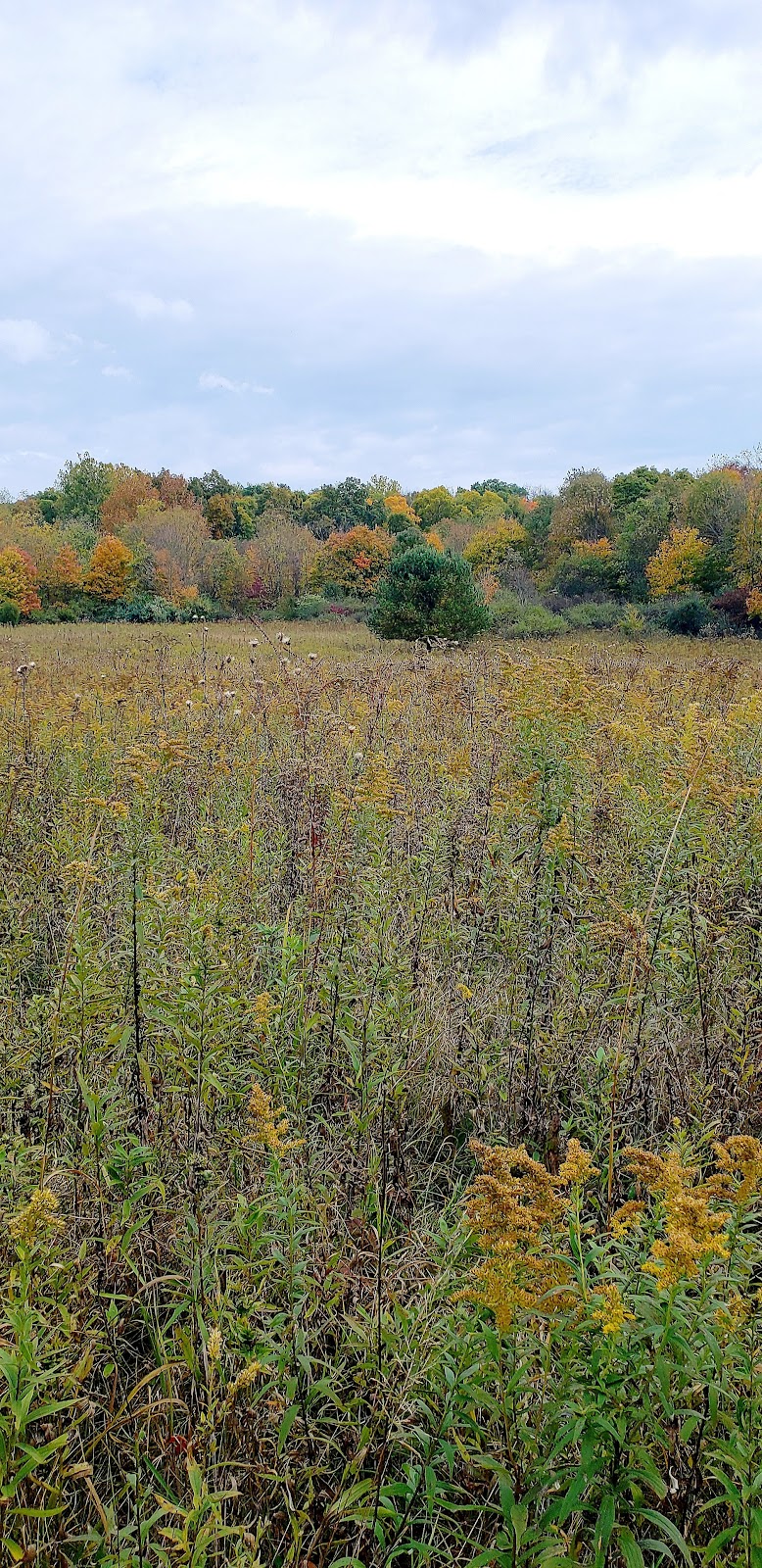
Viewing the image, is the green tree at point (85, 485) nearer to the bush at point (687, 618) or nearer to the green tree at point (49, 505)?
the green tree at point (49, 505)

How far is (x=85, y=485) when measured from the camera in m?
74.4

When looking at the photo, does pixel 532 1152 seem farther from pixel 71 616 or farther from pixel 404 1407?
pixel 71 616

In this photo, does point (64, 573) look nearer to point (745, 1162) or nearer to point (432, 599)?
point (432, 599)

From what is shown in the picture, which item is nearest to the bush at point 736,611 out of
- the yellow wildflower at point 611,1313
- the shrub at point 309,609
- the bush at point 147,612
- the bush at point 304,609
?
the bush at point 304,609

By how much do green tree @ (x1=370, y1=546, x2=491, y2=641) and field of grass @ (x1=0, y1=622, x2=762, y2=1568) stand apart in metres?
17.9

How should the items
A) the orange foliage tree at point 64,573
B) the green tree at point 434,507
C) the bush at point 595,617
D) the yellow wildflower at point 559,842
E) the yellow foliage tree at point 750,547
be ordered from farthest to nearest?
1. the green tree at point 434,507
2. the orange foliage tree at point 64,573
3. the yellow foliage tree at point 750,547
4. the bush at point 595,617
5. the yellow wildflower at point 559,842

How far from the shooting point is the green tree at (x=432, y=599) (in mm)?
23094

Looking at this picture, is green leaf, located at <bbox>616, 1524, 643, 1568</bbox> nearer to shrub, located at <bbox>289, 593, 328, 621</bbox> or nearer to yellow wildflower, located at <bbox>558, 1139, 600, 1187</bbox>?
yellow wildflower, located at <bbox>558, 1139, 600, 1187</bbox>

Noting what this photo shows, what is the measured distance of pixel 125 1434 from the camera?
1.89 m

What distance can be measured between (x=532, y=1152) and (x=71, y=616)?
40139 mm

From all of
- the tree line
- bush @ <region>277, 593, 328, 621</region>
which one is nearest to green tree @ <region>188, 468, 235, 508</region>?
the tree line

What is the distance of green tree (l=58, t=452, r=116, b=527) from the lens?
7381 cm

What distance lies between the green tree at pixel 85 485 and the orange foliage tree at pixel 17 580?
36674 mm

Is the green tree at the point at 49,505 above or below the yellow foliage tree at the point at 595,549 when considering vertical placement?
above
